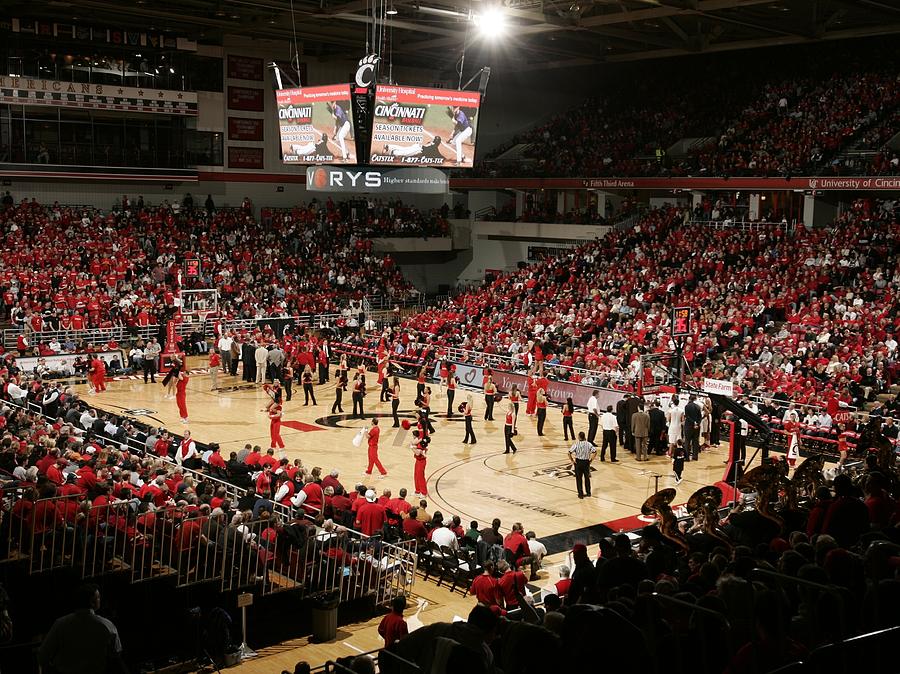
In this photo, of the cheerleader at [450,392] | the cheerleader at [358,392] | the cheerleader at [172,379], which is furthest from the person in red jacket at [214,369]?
the cheerleader at [450,392]

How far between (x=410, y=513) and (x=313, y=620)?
2.71 meters

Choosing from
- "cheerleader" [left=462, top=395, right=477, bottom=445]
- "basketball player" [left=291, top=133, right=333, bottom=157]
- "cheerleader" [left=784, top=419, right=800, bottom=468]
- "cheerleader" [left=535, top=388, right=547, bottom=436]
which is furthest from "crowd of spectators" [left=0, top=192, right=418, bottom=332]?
"cheerleader" [left=784, top=419, right=800, bottom=468]

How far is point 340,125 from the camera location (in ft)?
68.6

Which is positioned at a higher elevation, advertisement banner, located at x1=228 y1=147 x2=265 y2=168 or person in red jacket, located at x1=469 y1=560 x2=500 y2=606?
advertisement banner, located at x1=228 y1=147 x2=265 y2=168

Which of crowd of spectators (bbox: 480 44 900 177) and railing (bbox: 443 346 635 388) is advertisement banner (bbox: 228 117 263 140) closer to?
crowd of spectators (bbox: 480 44 900 177)

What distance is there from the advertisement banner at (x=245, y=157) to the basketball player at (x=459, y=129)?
92.5ft

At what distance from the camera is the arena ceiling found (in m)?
33.5

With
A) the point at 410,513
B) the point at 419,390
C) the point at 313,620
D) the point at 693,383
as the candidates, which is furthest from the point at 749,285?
the point at 313,620

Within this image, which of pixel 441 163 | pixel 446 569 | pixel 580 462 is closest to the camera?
pixel 446 569

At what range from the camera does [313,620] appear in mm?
13031

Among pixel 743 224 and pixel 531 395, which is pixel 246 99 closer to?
pixel 743 224

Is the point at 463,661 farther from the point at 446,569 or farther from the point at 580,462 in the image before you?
the point at 580,462

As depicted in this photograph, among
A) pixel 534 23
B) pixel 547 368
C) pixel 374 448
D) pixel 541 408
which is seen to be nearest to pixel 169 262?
pixel 534 23

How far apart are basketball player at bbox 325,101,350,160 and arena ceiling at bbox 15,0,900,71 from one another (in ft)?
30.6
